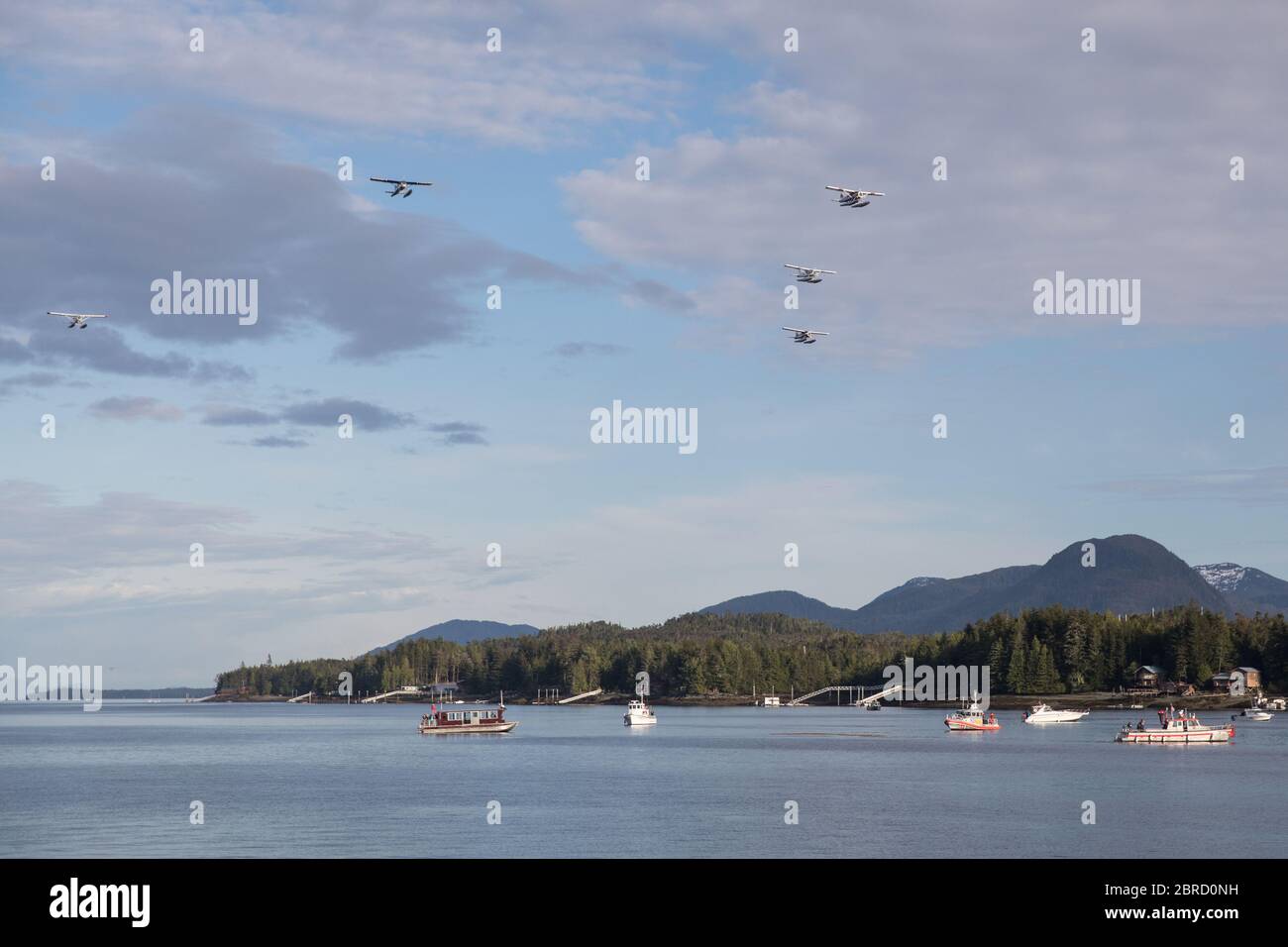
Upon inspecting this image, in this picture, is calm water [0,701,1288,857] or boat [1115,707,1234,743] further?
boat [1115,707,1234,743]

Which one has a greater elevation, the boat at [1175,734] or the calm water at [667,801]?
the calm water at [667,801]

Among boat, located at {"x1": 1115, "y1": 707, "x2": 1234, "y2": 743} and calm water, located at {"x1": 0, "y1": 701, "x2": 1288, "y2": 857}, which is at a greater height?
calm water, located at {"x1": 0, "y1": 701, "x2": 1288, "y2": 857}

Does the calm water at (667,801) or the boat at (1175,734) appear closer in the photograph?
the calm water at (667,801)

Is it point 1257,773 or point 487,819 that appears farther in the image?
point 1257,773

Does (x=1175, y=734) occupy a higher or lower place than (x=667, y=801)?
lower

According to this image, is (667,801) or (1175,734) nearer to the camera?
(667,801)

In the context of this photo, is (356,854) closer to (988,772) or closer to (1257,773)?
(988,772)
